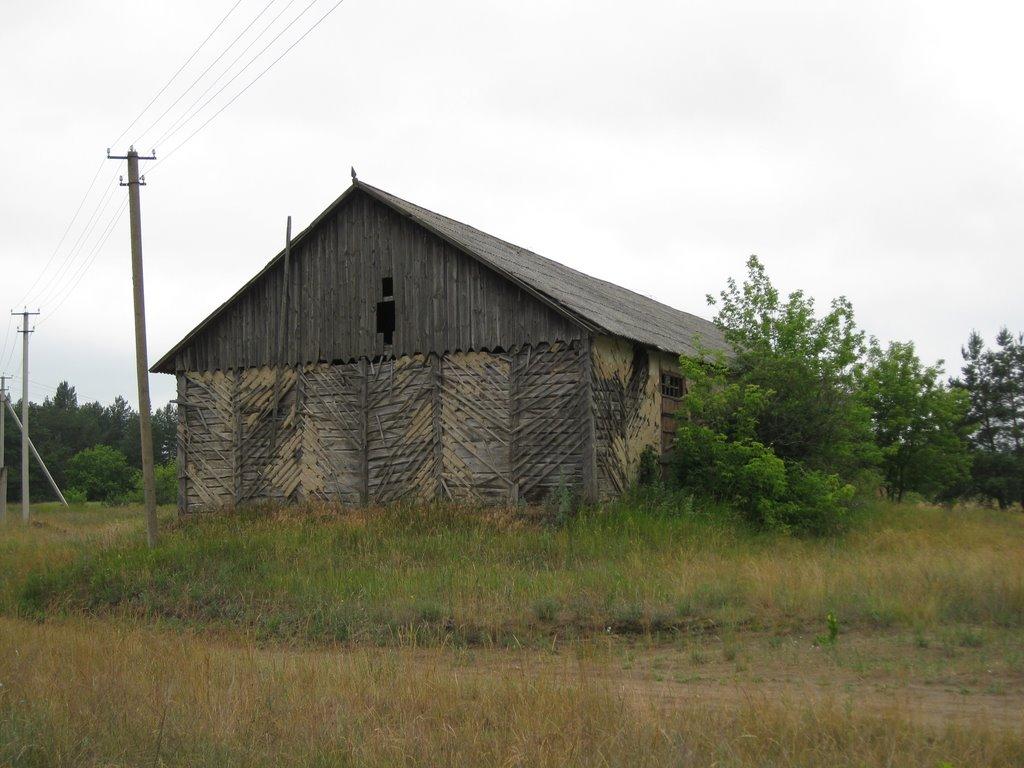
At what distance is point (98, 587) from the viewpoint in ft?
49.5

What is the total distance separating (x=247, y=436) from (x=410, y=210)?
6.55 meters

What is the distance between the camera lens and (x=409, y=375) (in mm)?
19672

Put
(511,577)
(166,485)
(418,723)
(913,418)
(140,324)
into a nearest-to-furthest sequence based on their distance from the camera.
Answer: (418,723) → (511,577) → (140,324) → (913,418) → (166,485)

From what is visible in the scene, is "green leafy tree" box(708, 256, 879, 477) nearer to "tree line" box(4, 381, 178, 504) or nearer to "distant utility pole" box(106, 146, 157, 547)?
"distant utility pole" box(106, 146, 157, 547)

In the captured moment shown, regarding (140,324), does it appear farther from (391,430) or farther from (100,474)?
(100,474)

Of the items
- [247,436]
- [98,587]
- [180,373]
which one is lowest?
[98,587]

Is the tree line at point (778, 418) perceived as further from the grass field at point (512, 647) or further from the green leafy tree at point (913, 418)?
the green leafy tree at point (913, 418)

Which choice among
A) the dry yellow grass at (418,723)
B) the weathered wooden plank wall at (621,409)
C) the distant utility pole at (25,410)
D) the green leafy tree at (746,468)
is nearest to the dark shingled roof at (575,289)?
the weathered wooden plank wall at (621,409)

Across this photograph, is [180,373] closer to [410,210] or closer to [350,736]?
[410,210]

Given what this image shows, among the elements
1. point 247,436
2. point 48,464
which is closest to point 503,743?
point 247,436

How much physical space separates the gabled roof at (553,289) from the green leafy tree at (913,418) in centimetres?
501

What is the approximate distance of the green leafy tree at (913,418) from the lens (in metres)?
27.8

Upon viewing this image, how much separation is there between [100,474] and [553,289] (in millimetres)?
62722

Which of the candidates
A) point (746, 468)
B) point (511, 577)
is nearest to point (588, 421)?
point (746, 468)
